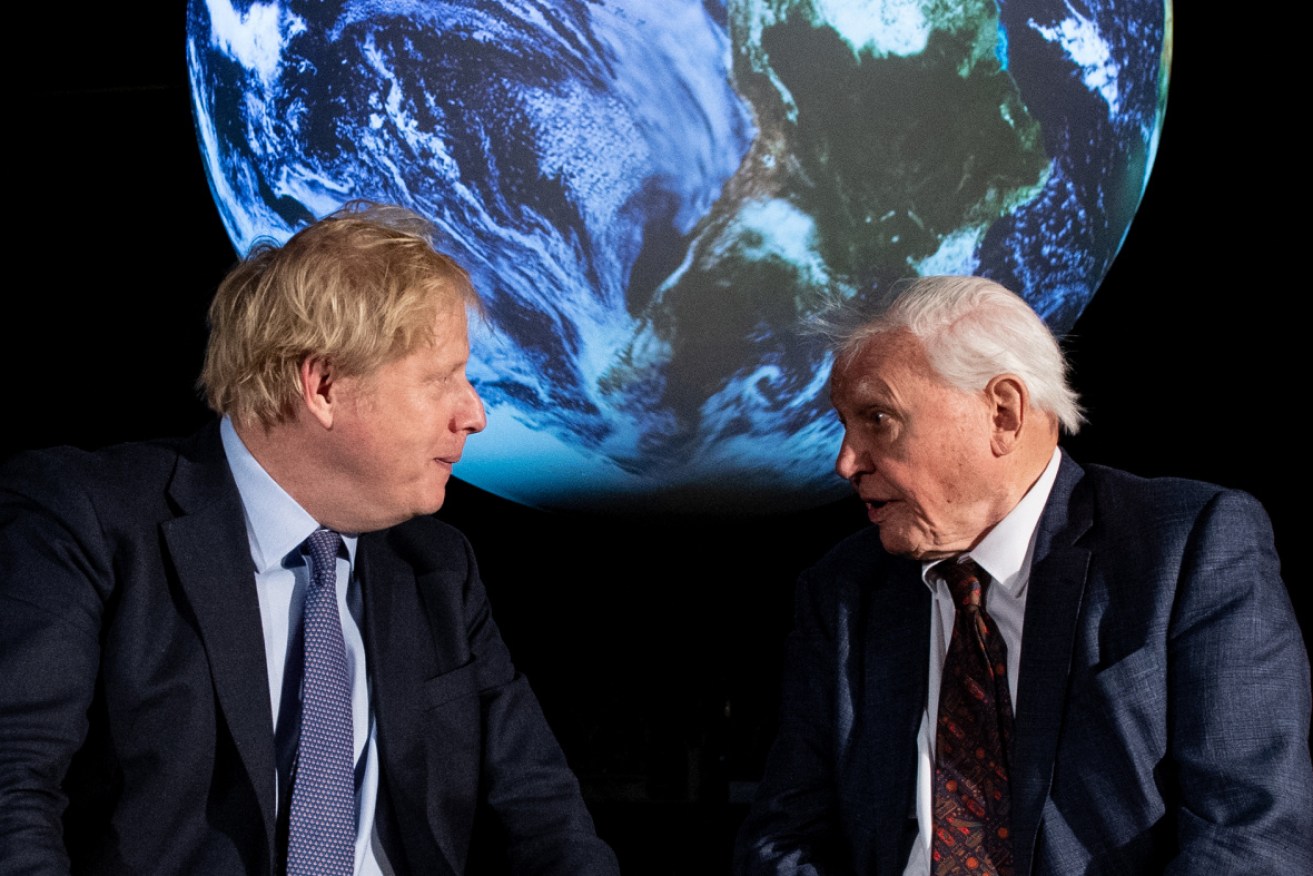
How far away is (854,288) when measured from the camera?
288 centimetres

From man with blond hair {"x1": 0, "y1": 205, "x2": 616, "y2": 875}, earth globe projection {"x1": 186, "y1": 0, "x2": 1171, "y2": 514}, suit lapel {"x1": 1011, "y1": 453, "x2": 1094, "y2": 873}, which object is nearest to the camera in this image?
man with blond hair {"x1": 0, "y1": 205, "x2": 616, "y2": 875}

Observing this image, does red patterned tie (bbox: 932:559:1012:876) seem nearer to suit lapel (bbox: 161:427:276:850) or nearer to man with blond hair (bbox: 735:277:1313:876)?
man with blond hair (bbox: 735:277:1313:876)

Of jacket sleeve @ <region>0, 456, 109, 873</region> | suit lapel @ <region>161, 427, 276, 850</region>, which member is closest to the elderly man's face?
suit lapel @ <region>161, 427, 276, 850</region>

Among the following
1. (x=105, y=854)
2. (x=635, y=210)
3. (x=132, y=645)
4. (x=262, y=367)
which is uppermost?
(x=635, y=210)

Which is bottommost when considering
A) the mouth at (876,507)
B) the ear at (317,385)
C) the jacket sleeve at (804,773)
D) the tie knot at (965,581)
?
the jacket sleeve at (804,773)

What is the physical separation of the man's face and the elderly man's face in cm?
60

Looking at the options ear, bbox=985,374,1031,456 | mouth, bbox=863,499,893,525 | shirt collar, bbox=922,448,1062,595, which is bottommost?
shirt collar, bbox=922,448,1062,595

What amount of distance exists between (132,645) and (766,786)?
40.2 inches

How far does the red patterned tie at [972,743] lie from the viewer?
1985mm

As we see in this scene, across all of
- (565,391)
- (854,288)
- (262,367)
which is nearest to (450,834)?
(262,367)

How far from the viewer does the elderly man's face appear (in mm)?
2068

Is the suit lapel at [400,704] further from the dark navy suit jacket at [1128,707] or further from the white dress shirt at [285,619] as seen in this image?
the dark navy suit jacket at [1128,707]

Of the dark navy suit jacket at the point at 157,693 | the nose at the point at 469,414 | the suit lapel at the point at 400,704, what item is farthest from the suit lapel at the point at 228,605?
the nose at the point at 469,414

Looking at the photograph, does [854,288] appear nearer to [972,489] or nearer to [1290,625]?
[972,489]
